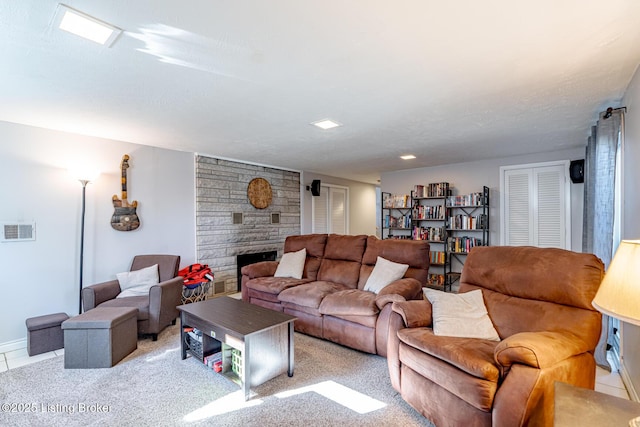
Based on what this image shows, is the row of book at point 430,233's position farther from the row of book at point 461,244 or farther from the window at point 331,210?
the window at point 331,210

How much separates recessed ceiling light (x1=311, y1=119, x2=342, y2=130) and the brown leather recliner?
6.08 feet

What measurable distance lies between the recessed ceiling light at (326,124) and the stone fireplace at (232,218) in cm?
230

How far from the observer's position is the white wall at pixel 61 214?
3117mm

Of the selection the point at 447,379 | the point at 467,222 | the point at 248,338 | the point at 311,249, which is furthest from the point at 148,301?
the point at 467,222

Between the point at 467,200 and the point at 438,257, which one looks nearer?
the point at 467,200

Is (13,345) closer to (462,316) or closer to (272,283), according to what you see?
(272,283)

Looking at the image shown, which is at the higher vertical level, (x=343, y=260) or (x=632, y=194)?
(x=632, y=194)

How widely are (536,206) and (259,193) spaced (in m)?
4.62

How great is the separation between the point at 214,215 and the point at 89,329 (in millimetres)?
2526

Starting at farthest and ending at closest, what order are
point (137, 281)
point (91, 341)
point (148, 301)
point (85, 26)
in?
point (137, 281), point (148, 301), point (91, 341), point (85, 26)

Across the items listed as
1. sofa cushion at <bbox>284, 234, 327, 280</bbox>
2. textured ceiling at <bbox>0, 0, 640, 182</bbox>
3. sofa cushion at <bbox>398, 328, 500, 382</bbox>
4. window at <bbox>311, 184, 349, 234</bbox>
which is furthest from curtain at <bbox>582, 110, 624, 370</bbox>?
window at <bbox>311, 184, 349, 234</bbox>

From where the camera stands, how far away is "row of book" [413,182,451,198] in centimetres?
563

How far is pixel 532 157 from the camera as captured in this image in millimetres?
4977

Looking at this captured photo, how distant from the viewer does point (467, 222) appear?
5.41m
